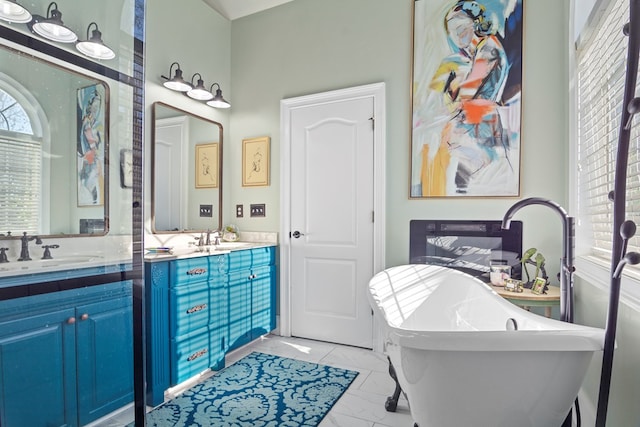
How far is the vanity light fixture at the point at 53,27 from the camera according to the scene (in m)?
1.55

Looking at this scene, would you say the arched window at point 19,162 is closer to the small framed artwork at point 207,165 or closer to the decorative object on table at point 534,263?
the small framed artwork at point 207,165

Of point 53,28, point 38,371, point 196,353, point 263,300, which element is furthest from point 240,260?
point 53,28

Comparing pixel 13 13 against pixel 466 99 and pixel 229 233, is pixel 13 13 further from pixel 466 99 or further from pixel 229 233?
pixel 466 99

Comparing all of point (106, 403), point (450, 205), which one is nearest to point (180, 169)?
point (106, 403)

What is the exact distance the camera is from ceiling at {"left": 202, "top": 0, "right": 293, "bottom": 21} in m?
3.22

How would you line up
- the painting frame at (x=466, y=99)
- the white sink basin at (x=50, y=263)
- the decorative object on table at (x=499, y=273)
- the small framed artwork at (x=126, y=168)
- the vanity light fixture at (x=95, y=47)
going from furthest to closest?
the painting frame at (x=466, y=99), the decorative object on table at (x=499, y=273), the vanity light fixture at (x=95, y=47), the small framed artwork at (x=126, y=168), the white sink basin at (x=50, y=263)

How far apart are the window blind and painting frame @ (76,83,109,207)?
19 centimetres

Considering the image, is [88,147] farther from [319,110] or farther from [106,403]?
[319,110]

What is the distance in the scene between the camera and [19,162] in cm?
142

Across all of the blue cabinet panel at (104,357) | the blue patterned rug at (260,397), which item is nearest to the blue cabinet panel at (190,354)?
the blue patterned rug at (260,397)

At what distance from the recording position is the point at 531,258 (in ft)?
7.60

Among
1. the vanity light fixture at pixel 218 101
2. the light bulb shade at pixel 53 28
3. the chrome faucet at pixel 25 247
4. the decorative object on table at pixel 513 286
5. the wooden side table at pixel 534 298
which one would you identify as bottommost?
the wooden side table at pixel 534 298

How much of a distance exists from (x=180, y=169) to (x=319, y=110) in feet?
4.23

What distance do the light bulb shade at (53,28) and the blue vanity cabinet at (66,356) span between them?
119 cm
